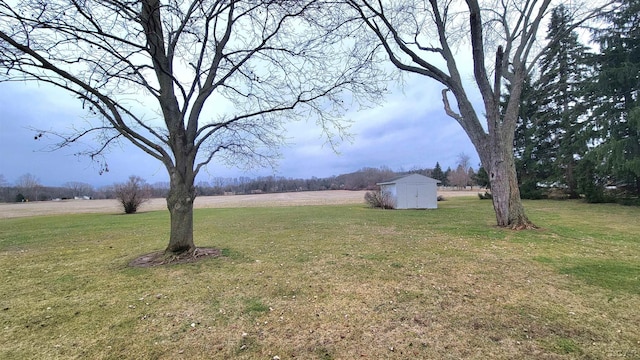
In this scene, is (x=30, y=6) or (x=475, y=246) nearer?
(x=30, y=6)

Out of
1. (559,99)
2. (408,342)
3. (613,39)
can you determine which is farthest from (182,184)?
(559,99)


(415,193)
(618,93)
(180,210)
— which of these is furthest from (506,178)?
(618,93)

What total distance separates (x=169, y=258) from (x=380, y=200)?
20054 millimetres

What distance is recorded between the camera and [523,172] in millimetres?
28500

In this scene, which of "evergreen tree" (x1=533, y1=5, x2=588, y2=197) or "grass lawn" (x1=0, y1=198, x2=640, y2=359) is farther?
"evergreen tree" (x1=533, y1=5, x2=588, y2=197)

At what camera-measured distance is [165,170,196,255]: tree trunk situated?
19.7 ft

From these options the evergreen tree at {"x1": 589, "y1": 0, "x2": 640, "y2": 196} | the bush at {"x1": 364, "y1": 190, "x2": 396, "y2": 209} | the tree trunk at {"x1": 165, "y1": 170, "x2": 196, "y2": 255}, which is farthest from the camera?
the bush at {"x1": 364, "y1": 190, "x2": 396, "y2": 209}

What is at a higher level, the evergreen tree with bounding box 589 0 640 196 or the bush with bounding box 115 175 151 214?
the evergreen tree with bounding box 589 0 640 196

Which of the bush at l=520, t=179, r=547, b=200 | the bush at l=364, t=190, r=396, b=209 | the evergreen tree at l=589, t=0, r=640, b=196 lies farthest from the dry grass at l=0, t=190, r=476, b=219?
the evergreen tree at l=589, t=0, r=640, b=196

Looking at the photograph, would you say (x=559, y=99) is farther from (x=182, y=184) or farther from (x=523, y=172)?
(x=182, y=184)

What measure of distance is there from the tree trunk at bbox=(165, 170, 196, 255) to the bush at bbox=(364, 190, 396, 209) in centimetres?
1934

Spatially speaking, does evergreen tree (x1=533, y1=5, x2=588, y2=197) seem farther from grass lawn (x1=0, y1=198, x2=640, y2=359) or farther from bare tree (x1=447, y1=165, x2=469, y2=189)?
bare tree (x1=447, y1=165, x2=469, y2=189)

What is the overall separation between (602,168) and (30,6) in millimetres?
24644

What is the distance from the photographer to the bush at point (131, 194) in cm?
2695
